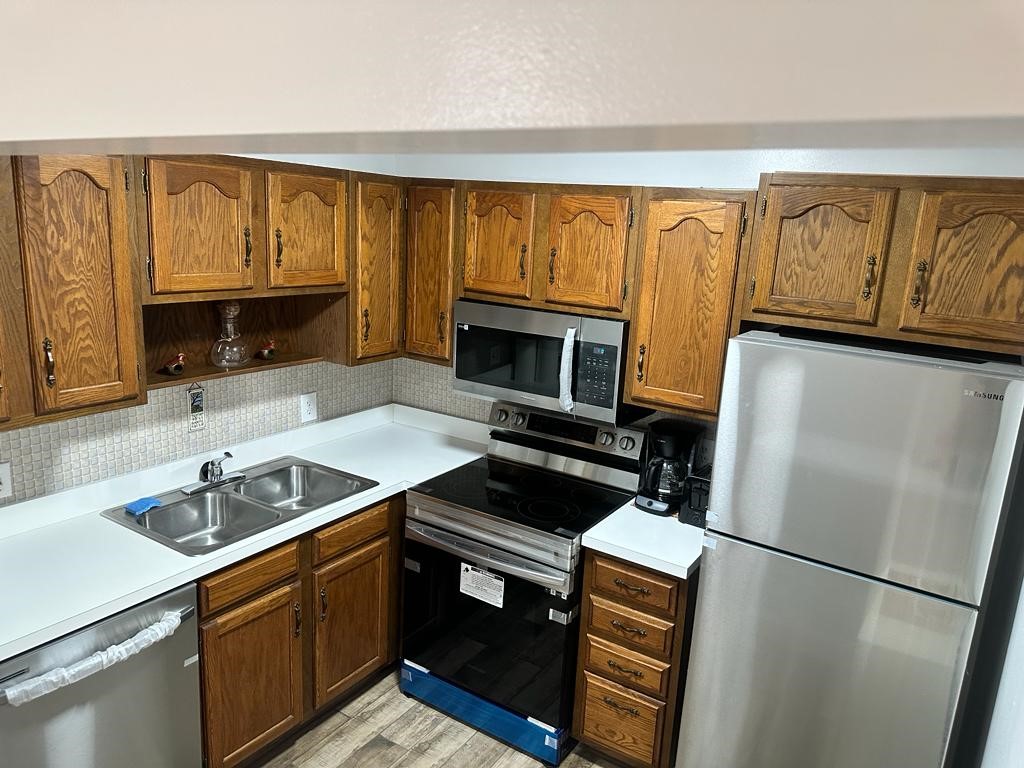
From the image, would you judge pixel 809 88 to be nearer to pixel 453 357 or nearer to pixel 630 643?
pixel 630 643

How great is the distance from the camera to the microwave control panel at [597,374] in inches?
102

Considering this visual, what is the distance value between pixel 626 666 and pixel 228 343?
1.82 meters

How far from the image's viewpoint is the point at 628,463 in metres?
2.83

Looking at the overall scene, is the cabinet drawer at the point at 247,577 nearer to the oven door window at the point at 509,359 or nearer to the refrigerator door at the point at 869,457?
the oven door window at the point at 509,359

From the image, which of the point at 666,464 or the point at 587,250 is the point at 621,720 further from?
the point at 587,250

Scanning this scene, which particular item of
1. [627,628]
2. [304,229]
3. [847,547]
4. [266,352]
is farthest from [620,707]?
[304,229]

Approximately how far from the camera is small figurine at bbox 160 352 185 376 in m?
2.56

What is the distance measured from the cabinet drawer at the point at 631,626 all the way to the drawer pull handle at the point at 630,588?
0.07 m

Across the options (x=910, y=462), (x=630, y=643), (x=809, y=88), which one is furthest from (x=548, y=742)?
(x=809, y=88)

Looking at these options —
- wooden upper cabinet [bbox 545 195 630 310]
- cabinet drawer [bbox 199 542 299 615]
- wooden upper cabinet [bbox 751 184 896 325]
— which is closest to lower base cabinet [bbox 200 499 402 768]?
cabinet drawer [bbox 199 542 299 615]

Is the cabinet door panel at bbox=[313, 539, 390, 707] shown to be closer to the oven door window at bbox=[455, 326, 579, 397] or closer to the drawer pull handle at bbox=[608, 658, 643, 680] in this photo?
the oven door window at bbox=[455, 326, 579, 397]

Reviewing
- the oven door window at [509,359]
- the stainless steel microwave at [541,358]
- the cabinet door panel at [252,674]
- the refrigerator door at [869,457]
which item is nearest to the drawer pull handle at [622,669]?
the refrigerator door at [869,457]

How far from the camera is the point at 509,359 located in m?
2.82

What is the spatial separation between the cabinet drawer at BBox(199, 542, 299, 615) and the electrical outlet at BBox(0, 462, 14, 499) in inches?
25.9
